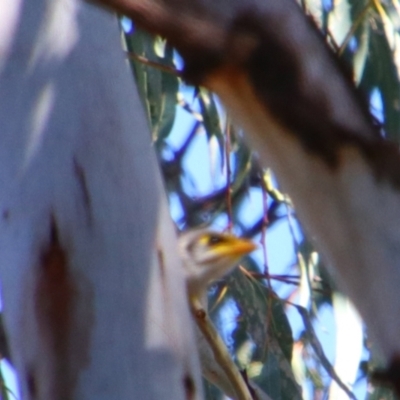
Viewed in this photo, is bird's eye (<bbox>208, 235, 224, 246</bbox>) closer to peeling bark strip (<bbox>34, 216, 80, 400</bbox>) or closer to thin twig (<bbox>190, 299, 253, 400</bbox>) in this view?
thin twig (<bbox>190, 299, 253, 400</bbox>)

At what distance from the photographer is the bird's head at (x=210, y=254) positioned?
90.9 inches

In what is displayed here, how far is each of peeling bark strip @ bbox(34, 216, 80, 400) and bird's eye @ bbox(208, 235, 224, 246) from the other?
1519 mm

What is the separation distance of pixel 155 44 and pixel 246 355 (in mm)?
821

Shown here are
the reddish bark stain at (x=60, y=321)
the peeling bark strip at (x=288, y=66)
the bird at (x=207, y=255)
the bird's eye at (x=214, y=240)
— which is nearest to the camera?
the peeling bark strip at (x=288, y=66)

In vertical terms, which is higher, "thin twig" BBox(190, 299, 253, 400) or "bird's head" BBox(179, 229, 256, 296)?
"thin twig" BBox(190, 299, 253, 400)

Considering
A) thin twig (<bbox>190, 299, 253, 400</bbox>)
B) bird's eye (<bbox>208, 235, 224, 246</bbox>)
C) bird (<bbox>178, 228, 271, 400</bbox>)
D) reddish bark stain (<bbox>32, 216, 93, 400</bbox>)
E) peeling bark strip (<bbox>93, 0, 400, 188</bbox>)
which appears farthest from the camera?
bird's eye (<bbox>208, 235, 224, 246</bbox>)

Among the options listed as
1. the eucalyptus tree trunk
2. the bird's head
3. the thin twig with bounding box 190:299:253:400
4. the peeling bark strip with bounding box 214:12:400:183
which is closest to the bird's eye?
the bird's head

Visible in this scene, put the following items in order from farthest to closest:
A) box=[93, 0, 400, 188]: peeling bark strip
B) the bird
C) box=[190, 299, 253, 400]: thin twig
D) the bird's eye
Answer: the bird's eye → the bird → box=[190, 299, 253, 400]: thin twig → box=[93, 0, 400, 188]: peeling bark strip

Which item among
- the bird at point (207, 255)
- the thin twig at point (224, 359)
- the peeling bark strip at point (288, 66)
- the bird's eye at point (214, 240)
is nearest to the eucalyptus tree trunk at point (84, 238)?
the peeling bark strip at point (288, 66)

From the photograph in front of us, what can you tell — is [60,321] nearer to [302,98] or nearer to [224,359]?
[302,98]

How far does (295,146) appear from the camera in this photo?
0.48 m

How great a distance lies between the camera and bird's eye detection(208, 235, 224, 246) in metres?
2.39

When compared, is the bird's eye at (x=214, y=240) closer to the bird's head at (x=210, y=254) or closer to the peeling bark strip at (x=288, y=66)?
the bird's head at (x=210, y=254)

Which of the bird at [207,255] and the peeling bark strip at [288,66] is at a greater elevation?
the peeling bark strip at [288,66]
